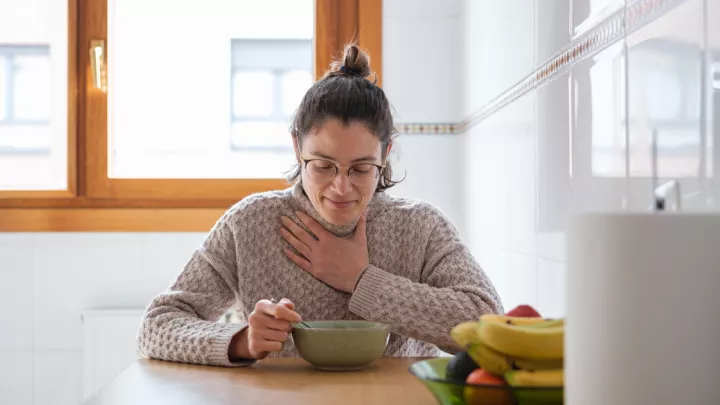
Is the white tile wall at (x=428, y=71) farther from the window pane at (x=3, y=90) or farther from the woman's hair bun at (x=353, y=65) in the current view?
the window pane at (x=3, y=90)

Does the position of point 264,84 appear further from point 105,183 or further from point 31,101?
point 31,101

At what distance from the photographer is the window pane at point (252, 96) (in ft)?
10.9

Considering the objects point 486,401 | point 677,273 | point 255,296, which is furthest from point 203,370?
point 677,273

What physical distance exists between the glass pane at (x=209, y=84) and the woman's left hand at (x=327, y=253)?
1566mm

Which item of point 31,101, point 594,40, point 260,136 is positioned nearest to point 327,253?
point 594,40

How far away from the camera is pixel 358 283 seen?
1521 mm

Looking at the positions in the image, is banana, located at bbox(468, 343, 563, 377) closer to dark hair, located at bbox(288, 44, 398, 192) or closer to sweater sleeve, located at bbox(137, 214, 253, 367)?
sweater sleeve, located at bbox(137, 214, 253, 367)

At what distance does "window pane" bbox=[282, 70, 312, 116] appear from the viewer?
3332mm

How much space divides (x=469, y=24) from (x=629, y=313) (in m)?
2.41

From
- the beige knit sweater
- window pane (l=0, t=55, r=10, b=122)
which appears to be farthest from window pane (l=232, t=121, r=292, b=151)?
the beige knit sweater

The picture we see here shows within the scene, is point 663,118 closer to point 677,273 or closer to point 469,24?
point 677,273

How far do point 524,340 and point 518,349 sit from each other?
13mm

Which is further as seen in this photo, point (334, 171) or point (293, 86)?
point (293, 86)

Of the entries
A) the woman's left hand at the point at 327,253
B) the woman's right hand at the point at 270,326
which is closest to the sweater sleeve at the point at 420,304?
the woman's left hand at the point at 327,253
